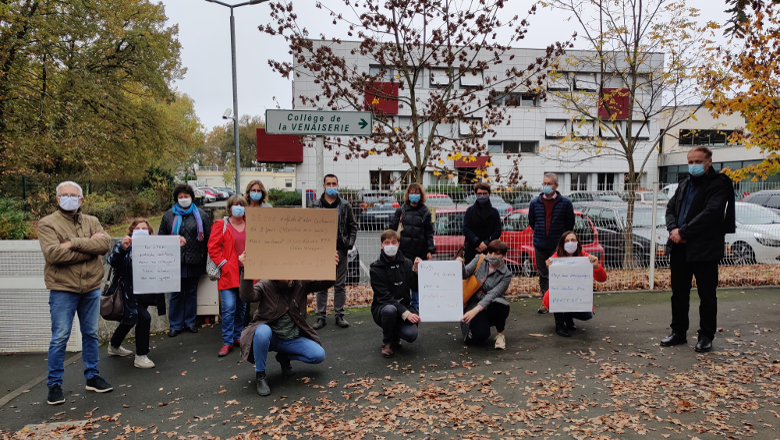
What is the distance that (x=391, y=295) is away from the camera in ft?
17.6

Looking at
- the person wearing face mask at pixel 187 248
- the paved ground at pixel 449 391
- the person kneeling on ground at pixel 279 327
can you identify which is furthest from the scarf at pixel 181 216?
the person kneeling on ground at pixel 279 327

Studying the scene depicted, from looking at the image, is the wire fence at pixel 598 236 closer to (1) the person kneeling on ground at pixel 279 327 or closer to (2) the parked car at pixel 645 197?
(2) the parked car at pixel 645 197

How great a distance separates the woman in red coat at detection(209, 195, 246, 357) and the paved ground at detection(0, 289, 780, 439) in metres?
0.32

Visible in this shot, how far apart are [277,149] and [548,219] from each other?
80.4 feet

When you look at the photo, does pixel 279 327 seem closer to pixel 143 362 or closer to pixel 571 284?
pixel 143 362

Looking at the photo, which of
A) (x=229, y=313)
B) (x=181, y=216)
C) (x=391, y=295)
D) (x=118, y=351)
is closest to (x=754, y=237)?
(x=391, y=295)

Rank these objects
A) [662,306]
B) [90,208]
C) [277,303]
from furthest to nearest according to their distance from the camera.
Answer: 1. [90,208]
2. [662,306]
3. [277,303]

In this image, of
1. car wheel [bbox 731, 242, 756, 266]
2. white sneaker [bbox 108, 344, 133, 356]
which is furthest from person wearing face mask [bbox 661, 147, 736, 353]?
white sneaker [bbox 108, 344, 133, 356]

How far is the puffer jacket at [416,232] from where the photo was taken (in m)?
6.37

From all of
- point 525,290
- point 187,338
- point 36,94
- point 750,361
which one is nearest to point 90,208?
point 36,94

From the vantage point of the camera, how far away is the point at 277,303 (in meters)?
4.66

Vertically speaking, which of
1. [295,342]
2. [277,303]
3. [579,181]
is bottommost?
[295,342]

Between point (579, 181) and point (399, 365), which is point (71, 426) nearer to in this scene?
point (399, 365)

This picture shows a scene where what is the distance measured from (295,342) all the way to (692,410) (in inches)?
136
